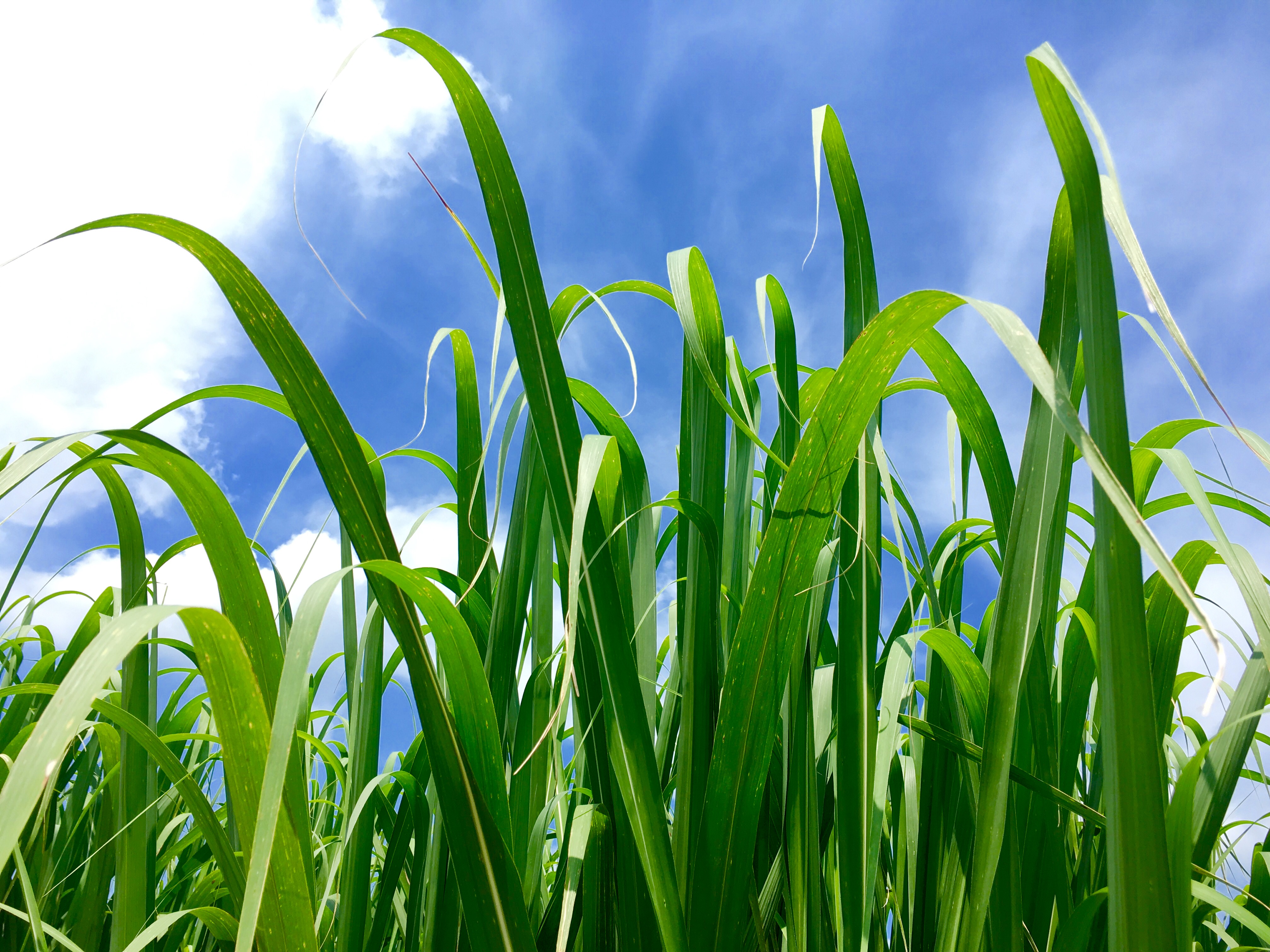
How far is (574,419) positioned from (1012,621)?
0.91ft

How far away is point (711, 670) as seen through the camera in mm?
574

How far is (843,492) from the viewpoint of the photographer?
2.01 ft

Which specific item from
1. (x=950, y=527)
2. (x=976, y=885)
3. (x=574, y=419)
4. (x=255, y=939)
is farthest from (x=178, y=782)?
(x=950, y=527)

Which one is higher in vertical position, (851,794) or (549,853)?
(851,794)

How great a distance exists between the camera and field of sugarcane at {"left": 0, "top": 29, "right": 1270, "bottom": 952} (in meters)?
0.33

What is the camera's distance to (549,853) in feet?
3.99

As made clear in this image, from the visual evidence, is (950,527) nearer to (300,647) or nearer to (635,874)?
(635,874)

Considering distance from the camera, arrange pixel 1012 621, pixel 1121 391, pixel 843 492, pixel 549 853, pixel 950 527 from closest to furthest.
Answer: pixel 1121 391
pixel 1012 621
pixel 843 492
pixel 950 527
pixel 549 853

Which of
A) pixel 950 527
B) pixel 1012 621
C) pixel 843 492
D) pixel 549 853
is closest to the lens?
pixel 1012 621

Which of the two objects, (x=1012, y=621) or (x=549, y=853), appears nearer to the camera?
(x=1012, y=621)

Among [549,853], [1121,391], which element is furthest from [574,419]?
[549,853]

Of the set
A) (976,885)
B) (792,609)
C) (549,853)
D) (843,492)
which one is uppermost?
(843,492)

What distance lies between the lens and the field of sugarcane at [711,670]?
12.9 inches

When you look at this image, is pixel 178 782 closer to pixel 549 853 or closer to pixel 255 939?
pixel 255 939
